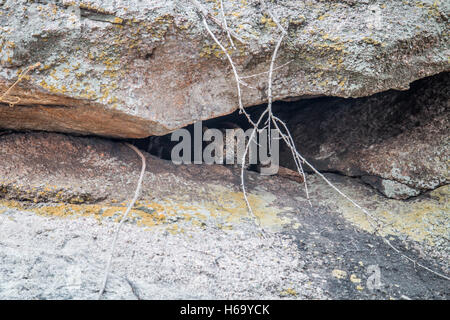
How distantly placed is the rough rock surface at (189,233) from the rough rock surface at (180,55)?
193mm

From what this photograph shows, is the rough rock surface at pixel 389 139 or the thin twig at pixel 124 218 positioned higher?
the rough rock surface at pixel 389 139

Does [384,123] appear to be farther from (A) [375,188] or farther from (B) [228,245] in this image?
(B) [228,245]

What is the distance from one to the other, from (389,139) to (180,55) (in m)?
1.03

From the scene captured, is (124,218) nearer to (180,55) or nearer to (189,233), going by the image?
(189,233)

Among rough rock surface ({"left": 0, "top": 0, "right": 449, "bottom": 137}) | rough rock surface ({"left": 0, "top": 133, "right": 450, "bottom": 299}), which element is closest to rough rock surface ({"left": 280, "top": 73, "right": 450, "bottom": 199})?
rough rock surface ({"left": 0, "top": 133, "right": 450, "bottom": 299})

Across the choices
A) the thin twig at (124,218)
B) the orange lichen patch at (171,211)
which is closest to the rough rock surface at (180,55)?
the thin twig at (124,218)

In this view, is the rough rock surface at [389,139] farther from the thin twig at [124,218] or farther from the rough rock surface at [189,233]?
the thin twig at [124,218]

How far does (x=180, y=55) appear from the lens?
4.26 ft

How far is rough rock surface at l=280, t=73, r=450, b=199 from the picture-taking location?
1.55 m

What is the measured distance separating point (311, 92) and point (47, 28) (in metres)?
0.96

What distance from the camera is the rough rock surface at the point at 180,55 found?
1.20m

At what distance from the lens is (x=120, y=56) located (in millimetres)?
1252

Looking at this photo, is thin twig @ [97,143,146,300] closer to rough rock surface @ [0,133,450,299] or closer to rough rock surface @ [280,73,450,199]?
rough rock surface @ [0,133,450,299]

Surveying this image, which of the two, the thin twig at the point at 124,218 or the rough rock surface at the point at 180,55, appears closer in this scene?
the thin twig at the point at 124,218
